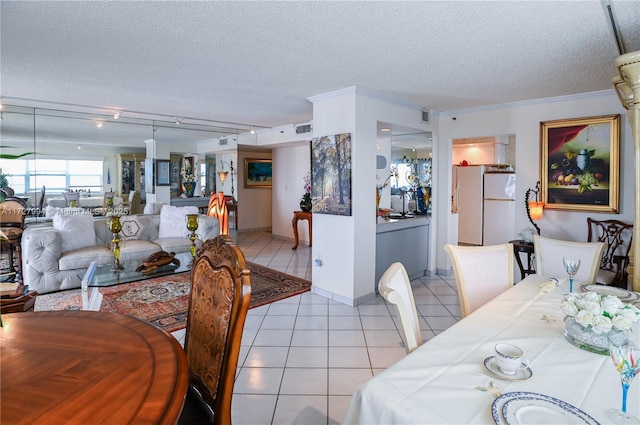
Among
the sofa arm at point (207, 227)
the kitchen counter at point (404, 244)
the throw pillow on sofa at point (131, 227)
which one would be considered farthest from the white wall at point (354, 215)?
the throw pillow on sofa at point (131, 227)

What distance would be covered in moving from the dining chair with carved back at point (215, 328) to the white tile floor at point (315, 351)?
0.77 metres

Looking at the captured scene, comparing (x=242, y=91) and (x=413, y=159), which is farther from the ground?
(x=242, y=91)

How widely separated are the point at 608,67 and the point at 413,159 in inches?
110

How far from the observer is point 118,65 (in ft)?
10.2

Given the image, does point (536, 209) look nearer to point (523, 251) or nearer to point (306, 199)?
point (523, 251)

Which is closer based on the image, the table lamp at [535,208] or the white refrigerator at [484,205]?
the table lamp at [535,208]

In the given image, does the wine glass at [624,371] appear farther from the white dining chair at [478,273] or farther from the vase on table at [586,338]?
the white dining chair at [478,273]

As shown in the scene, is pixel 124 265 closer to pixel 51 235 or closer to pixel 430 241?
pixel 51 235

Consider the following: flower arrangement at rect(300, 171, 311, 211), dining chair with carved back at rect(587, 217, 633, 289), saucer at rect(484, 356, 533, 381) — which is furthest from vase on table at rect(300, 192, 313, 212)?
saucer at rect(484, 356, 533, 381)

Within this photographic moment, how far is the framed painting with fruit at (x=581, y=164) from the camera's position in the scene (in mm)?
3820

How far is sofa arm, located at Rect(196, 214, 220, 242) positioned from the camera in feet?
18.1

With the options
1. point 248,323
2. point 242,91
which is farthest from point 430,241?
point 242,91

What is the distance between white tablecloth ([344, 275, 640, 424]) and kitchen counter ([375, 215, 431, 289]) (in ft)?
8.84

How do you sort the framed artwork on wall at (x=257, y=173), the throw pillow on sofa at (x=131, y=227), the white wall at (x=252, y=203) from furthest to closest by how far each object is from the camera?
1. the framed artwork on wall at (x=257, y=173)
2. the white wall at (x=252, y=203)
3. the throw pillow on sofa at (x=131, y=227)
